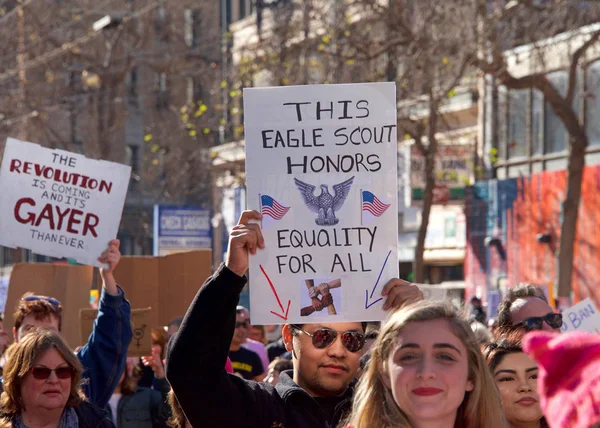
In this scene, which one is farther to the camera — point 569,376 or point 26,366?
point 26,366

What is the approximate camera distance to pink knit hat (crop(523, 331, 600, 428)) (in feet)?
7.38

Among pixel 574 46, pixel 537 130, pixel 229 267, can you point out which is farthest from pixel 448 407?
pixel 537 130

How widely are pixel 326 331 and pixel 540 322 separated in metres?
1.67

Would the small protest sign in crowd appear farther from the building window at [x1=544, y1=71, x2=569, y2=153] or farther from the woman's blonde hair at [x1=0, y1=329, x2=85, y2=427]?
the building window at [x1=544, y1=71, x2=569, y2=153]

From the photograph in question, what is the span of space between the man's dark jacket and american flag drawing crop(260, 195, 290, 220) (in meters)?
0.52

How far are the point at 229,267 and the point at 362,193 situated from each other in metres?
0.81

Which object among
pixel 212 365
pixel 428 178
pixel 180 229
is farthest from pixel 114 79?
pixel 212 365

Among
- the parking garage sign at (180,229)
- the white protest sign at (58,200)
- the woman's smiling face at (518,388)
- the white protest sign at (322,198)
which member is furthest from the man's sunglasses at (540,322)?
the parking garage sign at (180,229)

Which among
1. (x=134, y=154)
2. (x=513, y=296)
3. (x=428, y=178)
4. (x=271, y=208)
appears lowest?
(x=513, y=296)

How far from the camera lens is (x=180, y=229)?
24.9m

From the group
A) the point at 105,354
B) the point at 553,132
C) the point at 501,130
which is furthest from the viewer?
the point at 501,130

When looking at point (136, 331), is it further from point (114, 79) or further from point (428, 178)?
point (114, 79)

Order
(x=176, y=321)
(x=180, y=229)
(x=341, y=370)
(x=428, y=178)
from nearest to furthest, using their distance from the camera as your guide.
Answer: (x=341, y=370) < (x=176, y=321) < (x=428, y=178) < (x=180, y=229)

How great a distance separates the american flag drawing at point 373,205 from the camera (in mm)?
4621
